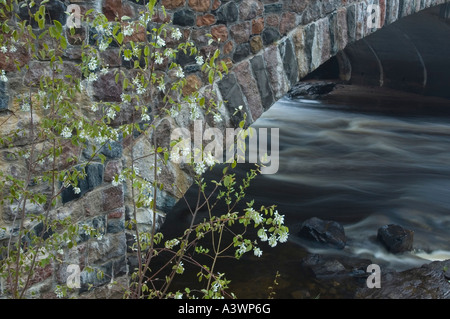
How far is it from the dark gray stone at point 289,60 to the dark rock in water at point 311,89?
6869 mm

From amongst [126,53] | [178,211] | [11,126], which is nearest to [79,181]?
[11,126]

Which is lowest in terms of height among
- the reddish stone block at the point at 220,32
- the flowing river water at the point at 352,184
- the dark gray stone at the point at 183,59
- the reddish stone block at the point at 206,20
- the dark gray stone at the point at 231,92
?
the flowing river water at the point at 352,184

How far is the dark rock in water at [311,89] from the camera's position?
35.4 ft

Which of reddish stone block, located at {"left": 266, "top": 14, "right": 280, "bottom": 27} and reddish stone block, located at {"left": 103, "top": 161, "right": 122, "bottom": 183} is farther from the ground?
reddish stone block, located at {"left": 266, "top": 14, "right": 280, "bottom": 27}

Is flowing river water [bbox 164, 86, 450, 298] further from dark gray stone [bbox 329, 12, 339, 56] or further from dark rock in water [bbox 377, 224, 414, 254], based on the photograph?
dark gray stone [bbox 329, 12, 339, 56]

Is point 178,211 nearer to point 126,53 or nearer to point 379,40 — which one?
point 126,53

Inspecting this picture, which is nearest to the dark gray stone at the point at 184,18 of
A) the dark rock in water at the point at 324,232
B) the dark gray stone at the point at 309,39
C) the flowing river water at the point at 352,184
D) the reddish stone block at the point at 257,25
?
the reddish stone block at the point at 257,25

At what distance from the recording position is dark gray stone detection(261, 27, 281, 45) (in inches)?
137

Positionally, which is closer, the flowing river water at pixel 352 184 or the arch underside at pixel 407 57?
the flowing river water at pixel 352 184

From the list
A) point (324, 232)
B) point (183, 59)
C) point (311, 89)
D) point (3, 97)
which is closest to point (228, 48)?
point (183, 59)

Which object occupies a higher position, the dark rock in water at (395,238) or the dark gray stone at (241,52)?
the dark gray stone at (241,52)

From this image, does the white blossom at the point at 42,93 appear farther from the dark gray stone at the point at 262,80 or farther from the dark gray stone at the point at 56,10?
the dark gray stone at the point at 262,80

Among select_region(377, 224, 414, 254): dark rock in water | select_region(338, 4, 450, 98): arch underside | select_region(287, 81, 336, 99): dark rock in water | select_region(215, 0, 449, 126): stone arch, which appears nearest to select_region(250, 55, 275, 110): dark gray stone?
select_region(215, 0, 449, 126): stone arch

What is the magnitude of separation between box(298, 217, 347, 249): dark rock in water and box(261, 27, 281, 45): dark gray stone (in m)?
1.72
